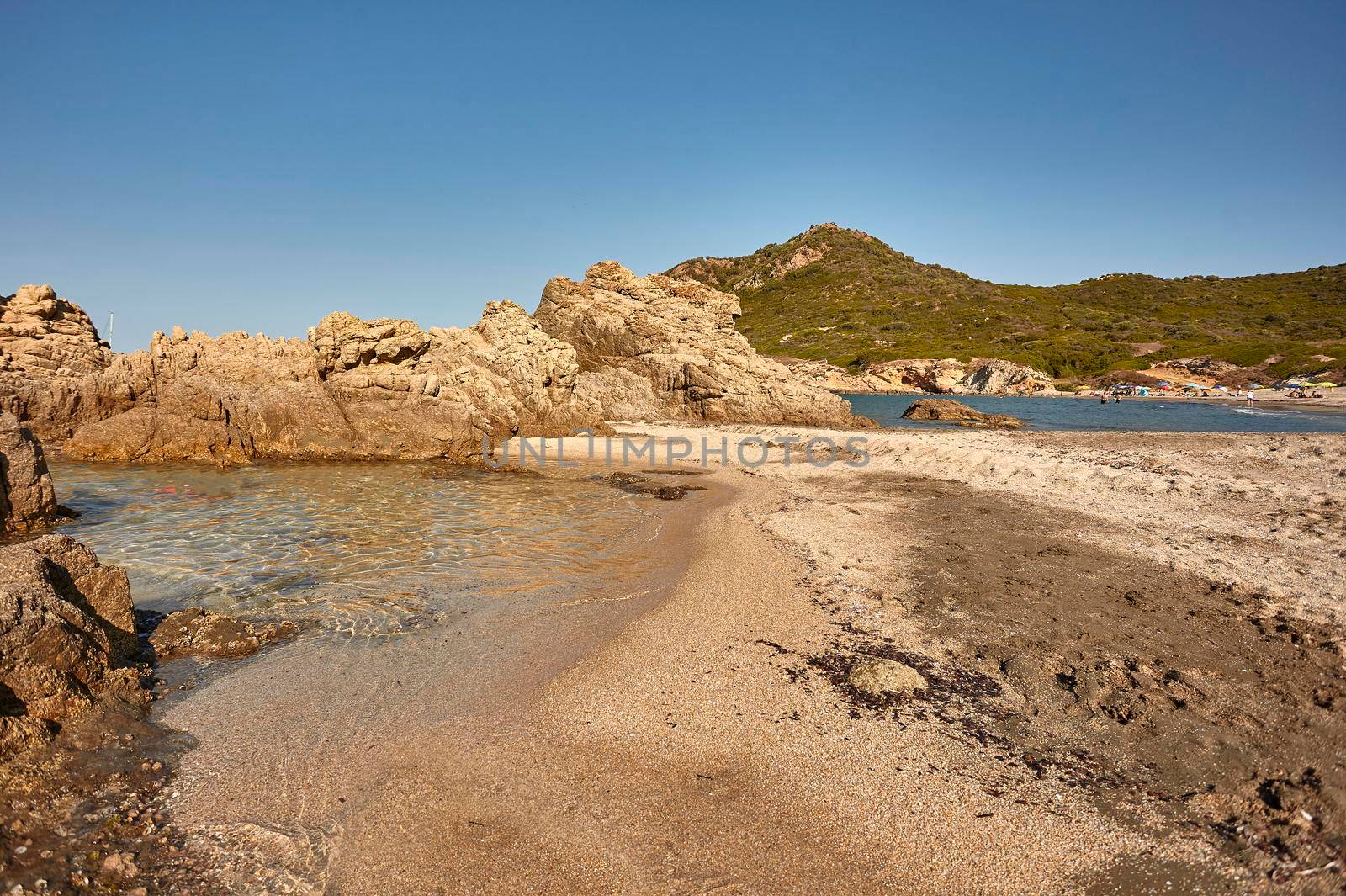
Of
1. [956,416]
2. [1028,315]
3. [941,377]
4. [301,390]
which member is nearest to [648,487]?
[301,390]

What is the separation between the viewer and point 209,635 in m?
7.20

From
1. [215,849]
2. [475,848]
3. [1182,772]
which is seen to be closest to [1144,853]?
[1182,772]

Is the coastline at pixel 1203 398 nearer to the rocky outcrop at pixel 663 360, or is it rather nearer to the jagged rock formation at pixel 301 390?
the rocky outcrop at pixel 663 360

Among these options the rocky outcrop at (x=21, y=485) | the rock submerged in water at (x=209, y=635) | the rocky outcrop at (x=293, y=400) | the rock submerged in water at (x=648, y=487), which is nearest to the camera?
the rock submerged in water at (x=209, y=635)

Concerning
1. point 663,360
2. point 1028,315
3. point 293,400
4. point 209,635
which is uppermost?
point 1028,315

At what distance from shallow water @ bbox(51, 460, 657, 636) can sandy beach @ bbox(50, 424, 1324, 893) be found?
138 centimetres

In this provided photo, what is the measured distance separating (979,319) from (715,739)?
478 ft

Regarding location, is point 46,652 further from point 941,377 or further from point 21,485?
point 941,377

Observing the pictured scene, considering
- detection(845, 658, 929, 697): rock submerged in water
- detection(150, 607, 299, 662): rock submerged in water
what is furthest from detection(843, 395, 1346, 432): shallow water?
detection(150, 607, 299, 662): rock submerged in water

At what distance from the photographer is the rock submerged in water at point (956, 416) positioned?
137 ft

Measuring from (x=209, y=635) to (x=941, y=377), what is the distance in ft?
Result: 334

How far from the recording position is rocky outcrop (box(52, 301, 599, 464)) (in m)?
21.9

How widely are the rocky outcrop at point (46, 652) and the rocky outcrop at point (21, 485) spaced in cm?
790

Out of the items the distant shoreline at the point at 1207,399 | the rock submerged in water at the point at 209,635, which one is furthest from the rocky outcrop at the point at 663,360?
the rock submerged in water at the point at 209,635
